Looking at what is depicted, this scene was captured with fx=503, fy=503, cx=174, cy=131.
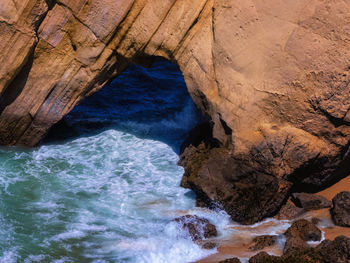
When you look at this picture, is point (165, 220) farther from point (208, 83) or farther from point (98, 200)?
point (208, 83)

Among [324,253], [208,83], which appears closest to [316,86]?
[208,83]

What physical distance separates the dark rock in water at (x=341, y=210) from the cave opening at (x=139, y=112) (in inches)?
143

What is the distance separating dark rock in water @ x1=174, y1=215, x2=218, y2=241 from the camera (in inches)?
278

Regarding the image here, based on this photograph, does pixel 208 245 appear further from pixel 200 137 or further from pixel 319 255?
pixel 200 137

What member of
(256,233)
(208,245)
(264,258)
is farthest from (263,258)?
(256,233)

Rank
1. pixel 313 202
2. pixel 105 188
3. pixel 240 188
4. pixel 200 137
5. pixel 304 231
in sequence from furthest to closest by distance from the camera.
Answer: pixel 200 137 → pixel 105 188 → pixel 313 202 → pixel 240 188 → pixel 304 231

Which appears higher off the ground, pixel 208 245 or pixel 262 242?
pixel 262 242

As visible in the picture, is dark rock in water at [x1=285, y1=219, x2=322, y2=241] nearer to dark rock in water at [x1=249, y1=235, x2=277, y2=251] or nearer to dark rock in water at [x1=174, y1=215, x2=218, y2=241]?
dark rock in water at [x1=249, y1=235, x2=277, y2=251]

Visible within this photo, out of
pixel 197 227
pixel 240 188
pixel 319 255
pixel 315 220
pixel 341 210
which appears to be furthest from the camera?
pixel 240 188

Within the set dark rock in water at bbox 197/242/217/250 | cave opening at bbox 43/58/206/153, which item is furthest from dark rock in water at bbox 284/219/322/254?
cave opening at bbox 43/58/206/153

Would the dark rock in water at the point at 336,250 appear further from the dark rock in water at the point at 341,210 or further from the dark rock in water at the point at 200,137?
the dark rock in water at the point at 200,137

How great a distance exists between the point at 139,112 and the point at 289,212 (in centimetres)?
514

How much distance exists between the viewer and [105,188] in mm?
8555

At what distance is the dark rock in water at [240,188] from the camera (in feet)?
24.8
